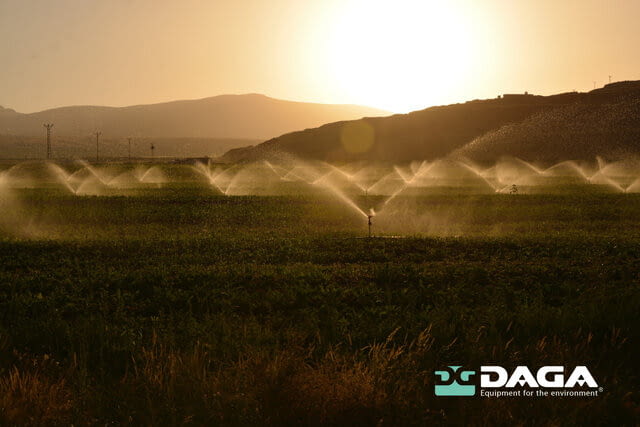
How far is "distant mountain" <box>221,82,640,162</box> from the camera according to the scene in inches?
4289

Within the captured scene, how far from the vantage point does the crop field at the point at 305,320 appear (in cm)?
610

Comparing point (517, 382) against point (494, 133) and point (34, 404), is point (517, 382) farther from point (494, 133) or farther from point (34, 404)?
point (494, 133)

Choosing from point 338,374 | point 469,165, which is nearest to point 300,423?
point 338,374

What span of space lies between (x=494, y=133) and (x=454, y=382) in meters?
125

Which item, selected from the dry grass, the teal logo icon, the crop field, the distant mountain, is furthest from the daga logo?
the distant mountain

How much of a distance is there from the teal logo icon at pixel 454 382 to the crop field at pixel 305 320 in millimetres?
126

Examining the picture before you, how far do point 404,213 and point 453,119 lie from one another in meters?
110

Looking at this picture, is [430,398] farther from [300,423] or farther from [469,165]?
[469,165]

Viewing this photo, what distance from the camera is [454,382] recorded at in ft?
22.2

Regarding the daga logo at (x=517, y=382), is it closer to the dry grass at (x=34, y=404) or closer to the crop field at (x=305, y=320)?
the crop field at (x=305, y=320)

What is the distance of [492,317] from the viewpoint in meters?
9.03

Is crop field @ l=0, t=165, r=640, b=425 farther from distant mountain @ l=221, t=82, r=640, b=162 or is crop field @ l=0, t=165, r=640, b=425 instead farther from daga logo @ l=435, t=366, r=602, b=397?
distant mountain @ l=221, t=82, r=640, b=162

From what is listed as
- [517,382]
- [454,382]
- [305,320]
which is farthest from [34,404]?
[517,382]

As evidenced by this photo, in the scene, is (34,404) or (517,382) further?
(517,382)
